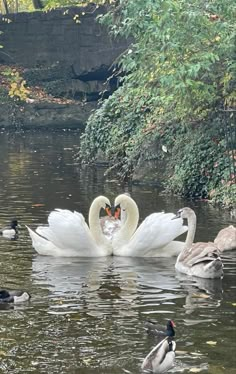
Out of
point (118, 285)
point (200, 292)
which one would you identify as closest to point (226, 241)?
point (200, 292)


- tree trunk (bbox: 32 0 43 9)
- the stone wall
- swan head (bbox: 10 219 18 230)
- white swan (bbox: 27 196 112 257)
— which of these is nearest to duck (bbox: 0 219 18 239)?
swan head (bbox: 10 219 18 230)

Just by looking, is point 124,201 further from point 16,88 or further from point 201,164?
point 16,88

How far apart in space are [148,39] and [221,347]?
10.6 m

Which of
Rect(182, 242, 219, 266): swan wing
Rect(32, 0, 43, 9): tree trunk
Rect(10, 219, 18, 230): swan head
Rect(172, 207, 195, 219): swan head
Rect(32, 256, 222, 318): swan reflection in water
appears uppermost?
Rect(32, 0, 43, 9): tree trunk

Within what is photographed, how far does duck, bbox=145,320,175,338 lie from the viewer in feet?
36.2

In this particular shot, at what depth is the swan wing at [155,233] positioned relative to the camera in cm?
1603

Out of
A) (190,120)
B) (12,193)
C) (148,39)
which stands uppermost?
(148,39)

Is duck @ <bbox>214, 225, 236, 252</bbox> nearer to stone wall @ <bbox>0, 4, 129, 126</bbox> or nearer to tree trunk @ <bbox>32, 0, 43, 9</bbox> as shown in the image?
stone wall @ <bbox>0, 4, 129, 126</bbox>

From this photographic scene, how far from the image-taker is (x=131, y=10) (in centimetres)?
2047

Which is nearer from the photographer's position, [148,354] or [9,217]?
[148,354]

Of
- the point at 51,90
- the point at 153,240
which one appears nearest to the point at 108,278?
the point at 153,240

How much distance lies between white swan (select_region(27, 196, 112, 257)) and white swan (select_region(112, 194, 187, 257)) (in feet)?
0.88

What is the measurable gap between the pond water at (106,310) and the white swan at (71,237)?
233 millimetres

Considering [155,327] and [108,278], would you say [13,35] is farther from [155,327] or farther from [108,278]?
[155,327]
